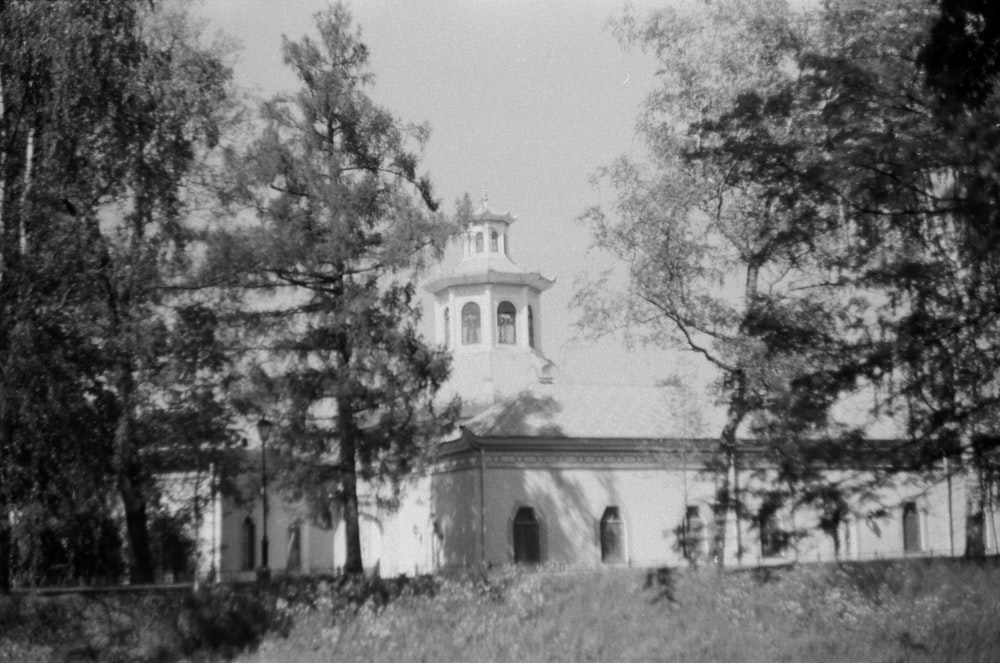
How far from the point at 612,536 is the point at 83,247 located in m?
18.3

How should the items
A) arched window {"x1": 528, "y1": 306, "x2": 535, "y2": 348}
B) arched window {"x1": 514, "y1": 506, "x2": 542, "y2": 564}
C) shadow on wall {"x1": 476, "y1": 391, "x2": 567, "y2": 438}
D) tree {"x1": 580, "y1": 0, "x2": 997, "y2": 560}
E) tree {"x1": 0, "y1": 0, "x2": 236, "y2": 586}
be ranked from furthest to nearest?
arched window {"x1": 528, "y1": 306, "x2": 535, "y2": 348} < shadow on wall {"x1": 476, "y1": 391, "x2": 567, "y2": 438} < arched window {"x1": 514, "y1": 506, "x2": 542, "y2": 564} < tree {"x1": 0, "y1": 0, "x2": 236, "y2": 586} < tree {"x1": 580, "y1": 0, "x2": 997, "y2": 560}

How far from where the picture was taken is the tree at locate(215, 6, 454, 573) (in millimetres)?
21406

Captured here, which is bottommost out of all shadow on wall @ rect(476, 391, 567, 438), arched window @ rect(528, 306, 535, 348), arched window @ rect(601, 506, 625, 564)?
arched window @ rect(601, 506, 625, 564)

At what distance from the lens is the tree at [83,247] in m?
14.1

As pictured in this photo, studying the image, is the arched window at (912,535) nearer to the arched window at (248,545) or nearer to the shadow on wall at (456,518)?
the shadow on wall at (456,518)

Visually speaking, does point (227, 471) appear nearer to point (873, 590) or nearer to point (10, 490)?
point (10, 490)

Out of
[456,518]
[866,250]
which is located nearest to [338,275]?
[456,518]

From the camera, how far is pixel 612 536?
29844 millimetres

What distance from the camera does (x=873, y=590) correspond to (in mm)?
15828

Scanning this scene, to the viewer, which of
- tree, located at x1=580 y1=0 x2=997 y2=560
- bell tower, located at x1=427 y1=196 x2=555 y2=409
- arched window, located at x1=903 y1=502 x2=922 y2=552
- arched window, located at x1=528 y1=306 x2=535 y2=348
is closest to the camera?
tree, located at x1=580 y1=0 x2=997 y2=560

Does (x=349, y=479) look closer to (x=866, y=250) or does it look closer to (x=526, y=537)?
(x=526, y=537)

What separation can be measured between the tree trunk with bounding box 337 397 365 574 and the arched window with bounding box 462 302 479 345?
21.6 m

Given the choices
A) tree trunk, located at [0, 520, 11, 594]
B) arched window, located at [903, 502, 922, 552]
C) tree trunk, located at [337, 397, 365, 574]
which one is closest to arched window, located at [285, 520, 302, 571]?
tree trunk, located at [337, 397, 365, 574]

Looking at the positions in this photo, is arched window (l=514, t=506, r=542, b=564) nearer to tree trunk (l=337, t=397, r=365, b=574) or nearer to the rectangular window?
tree trunk (l=337, t=397, r=365, b=574)
